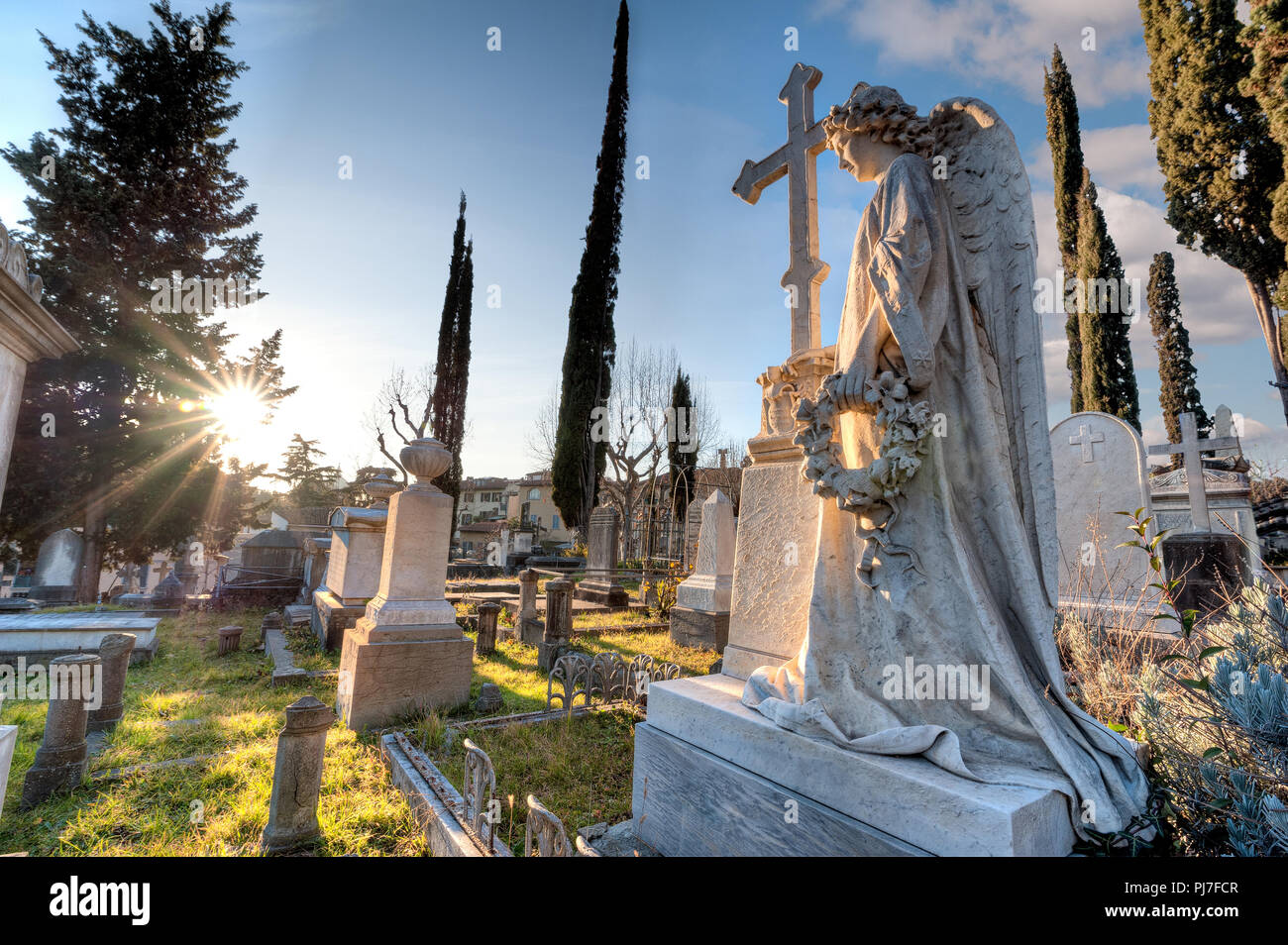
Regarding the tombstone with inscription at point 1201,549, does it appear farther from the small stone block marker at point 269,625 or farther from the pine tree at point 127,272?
the pine tree at point 127,272

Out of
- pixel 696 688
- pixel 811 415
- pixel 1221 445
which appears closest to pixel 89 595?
pixel 696 688

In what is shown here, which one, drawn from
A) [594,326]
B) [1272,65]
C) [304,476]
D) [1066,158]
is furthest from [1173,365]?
[304,476]

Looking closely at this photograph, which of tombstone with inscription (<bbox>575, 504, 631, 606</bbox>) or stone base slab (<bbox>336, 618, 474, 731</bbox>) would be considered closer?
stone base slab (<bbox>336, 618, 474, 731</bbox>)

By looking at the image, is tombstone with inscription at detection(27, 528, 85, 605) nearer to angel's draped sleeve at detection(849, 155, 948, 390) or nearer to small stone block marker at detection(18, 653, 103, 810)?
small stone block marker at detection(18, 653, 103, 810)

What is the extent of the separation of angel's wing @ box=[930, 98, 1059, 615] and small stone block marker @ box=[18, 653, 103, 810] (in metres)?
5.80

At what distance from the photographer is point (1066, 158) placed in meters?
16.5

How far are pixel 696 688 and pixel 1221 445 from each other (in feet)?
30.6

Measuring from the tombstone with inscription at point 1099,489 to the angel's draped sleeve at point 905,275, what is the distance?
6.19m

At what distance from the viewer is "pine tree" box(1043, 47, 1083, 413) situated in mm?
16594

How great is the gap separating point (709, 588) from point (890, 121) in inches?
253

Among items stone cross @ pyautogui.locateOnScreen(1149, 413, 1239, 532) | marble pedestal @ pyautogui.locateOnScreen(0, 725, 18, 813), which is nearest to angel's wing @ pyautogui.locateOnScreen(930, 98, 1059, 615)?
marble pedestal @ pyautogui.locateOnScreen(0, 725, 18, 813)

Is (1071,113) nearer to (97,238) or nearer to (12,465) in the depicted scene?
(97,238)

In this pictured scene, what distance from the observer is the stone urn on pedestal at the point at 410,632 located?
4.71 meters

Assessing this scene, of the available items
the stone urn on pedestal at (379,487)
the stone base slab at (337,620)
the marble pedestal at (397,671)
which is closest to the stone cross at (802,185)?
the marble pedestal at (397,671)
